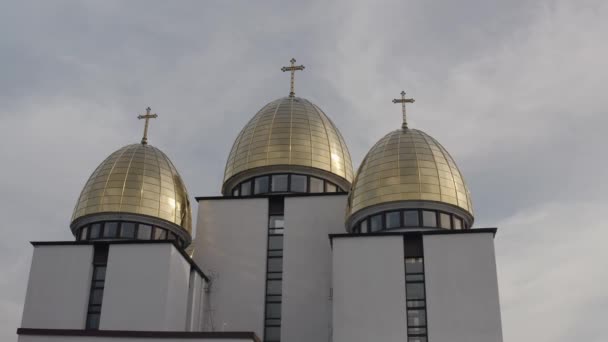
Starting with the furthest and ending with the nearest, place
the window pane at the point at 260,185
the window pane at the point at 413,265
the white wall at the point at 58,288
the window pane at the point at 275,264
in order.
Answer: the window pane at the point at 260,185 → the window pane at the point at 275,264 → the white wall at the point at 58,288 → the window pane at the point at 413,265

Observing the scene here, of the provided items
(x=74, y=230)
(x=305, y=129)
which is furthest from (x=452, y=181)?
(x=74, y=230)

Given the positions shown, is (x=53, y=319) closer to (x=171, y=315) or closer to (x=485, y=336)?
(x=171, y=315)

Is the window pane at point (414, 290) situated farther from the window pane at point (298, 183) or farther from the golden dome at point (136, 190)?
the golden dome at point (136, 190)

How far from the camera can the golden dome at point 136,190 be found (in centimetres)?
2692

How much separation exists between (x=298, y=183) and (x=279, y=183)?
73 centimetres

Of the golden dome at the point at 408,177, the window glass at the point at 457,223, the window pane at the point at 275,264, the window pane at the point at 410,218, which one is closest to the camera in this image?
the window pane at the point at 410,218

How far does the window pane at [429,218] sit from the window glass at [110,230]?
33.7ft

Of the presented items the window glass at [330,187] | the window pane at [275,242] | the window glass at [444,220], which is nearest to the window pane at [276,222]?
the window pane at [275,242]

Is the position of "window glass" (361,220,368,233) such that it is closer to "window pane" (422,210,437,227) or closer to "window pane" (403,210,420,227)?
"window pane" (403,210,420,227)

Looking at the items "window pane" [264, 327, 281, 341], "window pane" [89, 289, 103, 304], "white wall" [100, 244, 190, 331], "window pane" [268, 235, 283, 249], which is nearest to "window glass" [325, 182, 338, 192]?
"window pane" [268, 235, 283, 249]

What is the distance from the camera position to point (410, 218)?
2494cm

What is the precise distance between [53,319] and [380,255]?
33.8 feet

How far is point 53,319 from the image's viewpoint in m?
24.4

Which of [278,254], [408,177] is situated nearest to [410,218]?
[408,177]
